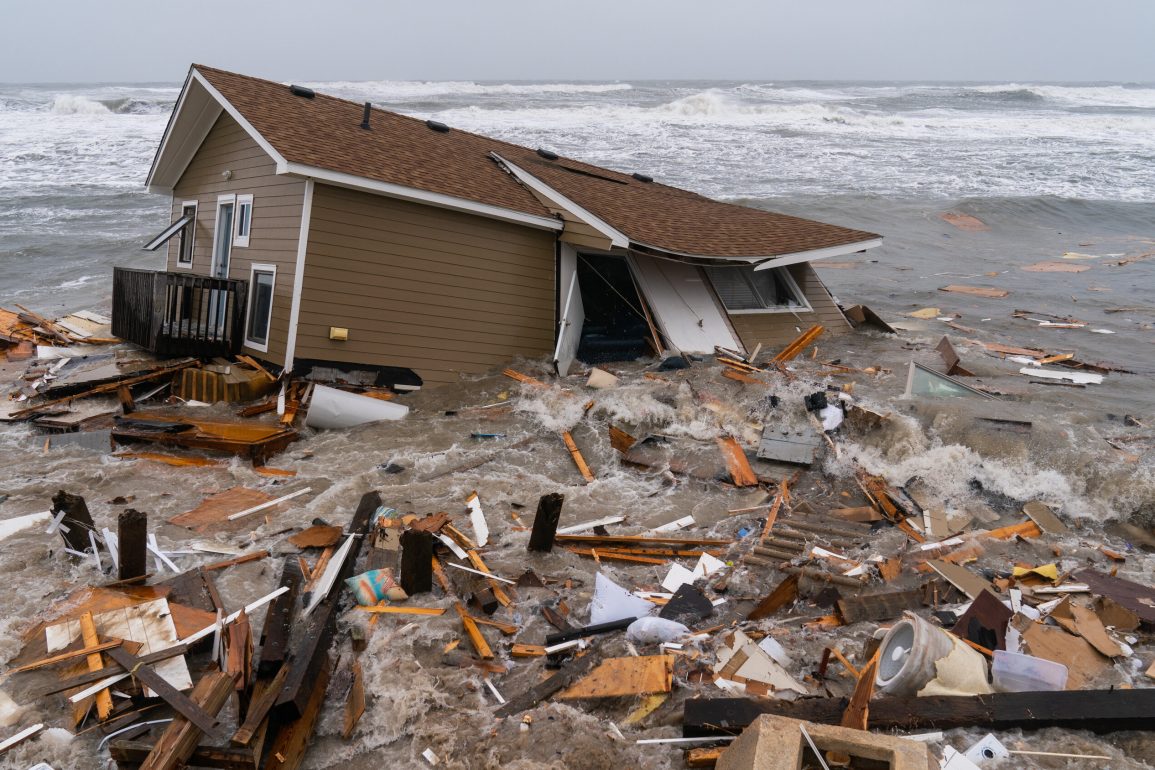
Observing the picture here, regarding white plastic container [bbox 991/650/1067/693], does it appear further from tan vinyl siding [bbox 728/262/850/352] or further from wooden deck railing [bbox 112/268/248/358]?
wooden deck railing [bbox 112/268/248/358]

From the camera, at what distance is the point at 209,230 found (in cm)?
1316

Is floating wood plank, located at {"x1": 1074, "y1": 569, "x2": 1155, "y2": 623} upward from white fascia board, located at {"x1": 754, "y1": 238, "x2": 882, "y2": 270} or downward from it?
downward

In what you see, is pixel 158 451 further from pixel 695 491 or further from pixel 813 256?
pixel 813 256

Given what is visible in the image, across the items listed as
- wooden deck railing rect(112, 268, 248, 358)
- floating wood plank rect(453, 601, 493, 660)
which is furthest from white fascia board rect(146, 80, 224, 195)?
floating wood plank rect(453, 601, 493, 660)

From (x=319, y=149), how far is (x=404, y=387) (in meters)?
3.50

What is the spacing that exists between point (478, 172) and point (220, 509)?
7.14 meters

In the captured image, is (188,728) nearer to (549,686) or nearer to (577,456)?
(549,686)

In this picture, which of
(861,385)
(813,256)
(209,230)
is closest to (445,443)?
(861,385)

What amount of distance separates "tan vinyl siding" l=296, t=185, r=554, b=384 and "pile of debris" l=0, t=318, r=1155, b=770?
2.77m

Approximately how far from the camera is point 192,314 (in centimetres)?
1115

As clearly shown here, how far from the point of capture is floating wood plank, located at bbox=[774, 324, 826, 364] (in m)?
12.4

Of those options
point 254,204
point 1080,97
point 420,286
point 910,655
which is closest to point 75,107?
point 254,204

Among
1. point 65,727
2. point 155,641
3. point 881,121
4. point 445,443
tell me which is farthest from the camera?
point 881,121

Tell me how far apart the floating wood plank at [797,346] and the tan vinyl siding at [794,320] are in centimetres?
67
